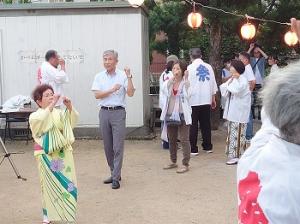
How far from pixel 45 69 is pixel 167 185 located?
3.49m

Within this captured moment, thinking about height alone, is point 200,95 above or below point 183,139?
above

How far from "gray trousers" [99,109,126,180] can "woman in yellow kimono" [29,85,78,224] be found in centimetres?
156

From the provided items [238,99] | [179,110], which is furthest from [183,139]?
[238,99]

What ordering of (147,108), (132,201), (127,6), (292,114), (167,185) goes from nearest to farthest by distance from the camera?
(292,114)
(132,201)
(167,185)
(127,6)
(147,108)

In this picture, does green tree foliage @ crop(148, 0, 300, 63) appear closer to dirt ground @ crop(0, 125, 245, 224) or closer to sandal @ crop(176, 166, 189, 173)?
dirt ground @ crop(0, 125, 245, 224)

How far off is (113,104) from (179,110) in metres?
1.17

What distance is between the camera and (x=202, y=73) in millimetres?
8969

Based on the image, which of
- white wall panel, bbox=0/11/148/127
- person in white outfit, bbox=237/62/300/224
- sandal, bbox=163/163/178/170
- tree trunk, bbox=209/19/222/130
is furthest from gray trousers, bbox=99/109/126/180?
tree trunk, bbox=209/19/222/130

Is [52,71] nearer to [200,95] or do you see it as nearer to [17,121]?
[17,121]

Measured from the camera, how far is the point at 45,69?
8.98 m

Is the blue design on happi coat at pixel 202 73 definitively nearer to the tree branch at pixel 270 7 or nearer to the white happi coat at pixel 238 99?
the white happi coat at pixel 238 99

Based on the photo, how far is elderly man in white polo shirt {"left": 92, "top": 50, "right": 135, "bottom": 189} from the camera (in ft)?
22.0

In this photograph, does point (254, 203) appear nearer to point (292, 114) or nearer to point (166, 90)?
point (292, 114)

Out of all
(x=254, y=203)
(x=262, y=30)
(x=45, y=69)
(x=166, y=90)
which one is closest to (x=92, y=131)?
(x=45, y=69)
